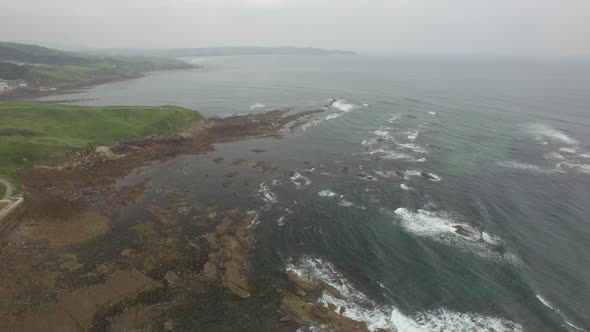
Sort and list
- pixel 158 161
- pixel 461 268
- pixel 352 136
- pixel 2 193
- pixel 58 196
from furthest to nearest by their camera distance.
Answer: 1. pixel 352 136
2. pixel 158 161
3. pixel 58 196
4. pixel 2 193
5. pixel 461 268

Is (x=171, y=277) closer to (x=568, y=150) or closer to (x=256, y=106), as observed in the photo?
(x=568, y=150)

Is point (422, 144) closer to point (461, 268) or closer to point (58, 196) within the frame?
point (461, 268)

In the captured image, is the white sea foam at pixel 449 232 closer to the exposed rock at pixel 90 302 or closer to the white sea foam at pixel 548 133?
the exposed rock at pixel 90 302

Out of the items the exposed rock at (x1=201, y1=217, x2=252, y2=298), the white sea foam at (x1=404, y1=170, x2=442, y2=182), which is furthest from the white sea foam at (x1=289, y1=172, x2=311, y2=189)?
the white sea foam at (x1=404, y1=170, x2=442, y2=182)

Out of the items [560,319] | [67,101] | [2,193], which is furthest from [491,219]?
[67,101]

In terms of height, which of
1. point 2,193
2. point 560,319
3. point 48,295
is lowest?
point 560,319

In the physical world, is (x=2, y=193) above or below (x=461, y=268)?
above

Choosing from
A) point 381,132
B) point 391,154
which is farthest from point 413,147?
point 381,132
